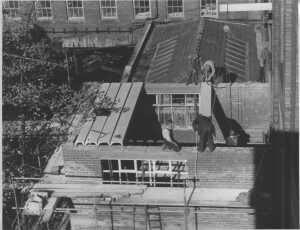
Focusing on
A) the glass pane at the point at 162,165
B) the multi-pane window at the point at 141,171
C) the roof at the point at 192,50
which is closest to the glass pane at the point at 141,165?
the multi-pane window at the point at 141,171

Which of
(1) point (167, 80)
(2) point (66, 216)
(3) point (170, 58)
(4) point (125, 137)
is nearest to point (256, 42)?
(3) point (170, 58)

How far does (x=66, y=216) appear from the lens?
19875mm

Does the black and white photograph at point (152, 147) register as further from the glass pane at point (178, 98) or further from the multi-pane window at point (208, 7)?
the multi-pane window at point (208, 7)

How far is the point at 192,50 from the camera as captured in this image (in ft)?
87.7

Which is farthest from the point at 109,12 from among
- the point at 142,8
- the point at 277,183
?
the point at 277,183

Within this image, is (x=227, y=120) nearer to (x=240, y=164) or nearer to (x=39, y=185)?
(x=240, y=164)

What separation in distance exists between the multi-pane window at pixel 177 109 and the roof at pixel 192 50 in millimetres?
698

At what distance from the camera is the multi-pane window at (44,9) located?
3762 cm

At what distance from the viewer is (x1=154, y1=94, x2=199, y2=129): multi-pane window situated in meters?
24.1

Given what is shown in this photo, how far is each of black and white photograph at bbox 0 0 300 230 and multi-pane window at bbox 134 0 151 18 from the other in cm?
1302

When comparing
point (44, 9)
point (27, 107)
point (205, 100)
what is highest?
point (44, 9)

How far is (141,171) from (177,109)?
5.82 m

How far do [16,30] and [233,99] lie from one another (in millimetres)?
8808

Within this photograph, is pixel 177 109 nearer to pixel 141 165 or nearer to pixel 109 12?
pixel 141 165
